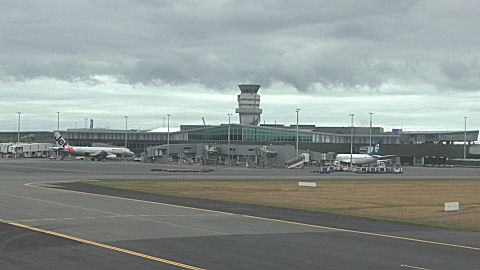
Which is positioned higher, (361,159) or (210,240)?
(361,159)

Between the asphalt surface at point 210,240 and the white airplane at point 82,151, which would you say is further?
the white airplane at point 82,151

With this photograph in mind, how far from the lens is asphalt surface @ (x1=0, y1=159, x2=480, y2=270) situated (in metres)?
Result: 22.1

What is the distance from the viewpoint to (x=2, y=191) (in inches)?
2121

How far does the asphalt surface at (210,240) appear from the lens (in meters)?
22.1

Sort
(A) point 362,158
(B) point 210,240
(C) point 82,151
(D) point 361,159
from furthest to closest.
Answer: (C) point 82,151 → (A) point 362,158 → (D) point 361,159 → (B) point 210,240

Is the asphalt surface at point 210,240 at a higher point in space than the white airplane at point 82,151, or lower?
lower

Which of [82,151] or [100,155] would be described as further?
[82,151]

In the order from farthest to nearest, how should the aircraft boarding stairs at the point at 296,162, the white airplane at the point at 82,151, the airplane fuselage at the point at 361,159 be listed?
the white airplane at the point at 82,151 → the airplane fuselage at the point at 361,159 → the aircraft boarding stairs at the point at 296,162

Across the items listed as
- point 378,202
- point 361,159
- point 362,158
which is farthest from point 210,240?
point 362,158

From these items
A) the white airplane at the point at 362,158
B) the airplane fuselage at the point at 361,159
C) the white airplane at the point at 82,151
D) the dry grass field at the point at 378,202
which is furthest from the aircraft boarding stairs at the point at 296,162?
the dry grass field at the point at 378,202

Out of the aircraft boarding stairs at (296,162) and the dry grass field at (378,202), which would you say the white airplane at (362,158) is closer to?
the aircraft boarding stairs at (296,162)

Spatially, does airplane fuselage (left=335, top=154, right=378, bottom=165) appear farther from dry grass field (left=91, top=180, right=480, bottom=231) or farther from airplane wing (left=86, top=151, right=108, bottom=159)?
dry grass field (left=91, top=180, right=480, bottom=231)

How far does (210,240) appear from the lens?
27484 millimetres

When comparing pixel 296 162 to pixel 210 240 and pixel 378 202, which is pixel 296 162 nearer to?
pixel 378 202
